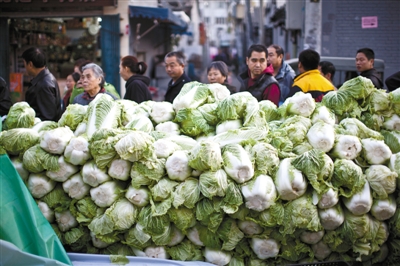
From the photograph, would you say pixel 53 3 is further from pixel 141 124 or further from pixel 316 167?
pixel 316 167

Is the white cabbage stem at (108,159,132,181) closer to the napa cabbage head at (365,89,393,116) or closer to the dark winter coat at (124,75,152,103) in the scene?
the napa cabbage head at (365,89,393,116)

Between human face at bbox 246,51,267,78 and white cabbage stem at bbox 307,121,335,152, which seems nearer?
white cabbage stem at bbox 307,121,335,152

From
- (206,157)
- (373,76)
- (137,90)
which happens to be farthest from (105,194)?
(373,76)

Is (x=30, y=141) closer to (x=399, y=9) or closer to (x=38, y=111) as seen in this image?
(x=38, y=111)

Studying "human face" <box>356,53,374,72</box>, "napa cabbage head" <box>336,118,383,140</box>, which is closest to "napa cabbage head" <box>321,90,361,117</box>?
"napa cabbage head" <box>336,118,383,140</box>

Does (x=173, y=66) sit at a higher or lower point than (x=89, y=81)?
higher

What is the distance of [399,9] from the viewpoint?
13.7m

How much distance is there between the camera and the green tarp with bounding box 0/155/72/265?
321 cm

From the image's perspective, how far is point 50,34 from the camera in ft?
47.9

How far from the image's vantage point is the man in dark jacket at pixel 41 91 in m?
6.07

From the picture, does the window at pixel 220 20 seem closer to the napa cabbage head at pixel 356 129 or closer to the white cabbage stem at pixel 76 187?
the napa cabbage head at pixel 356 129

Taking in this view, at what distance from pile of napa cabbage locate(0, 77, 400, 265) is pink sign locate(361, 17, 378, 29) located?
1066 cm

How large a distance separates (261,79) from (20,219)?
362 centimetres

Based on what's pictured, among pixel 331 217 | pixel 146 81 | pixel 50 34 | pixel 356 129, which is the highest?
pixel 50 34
